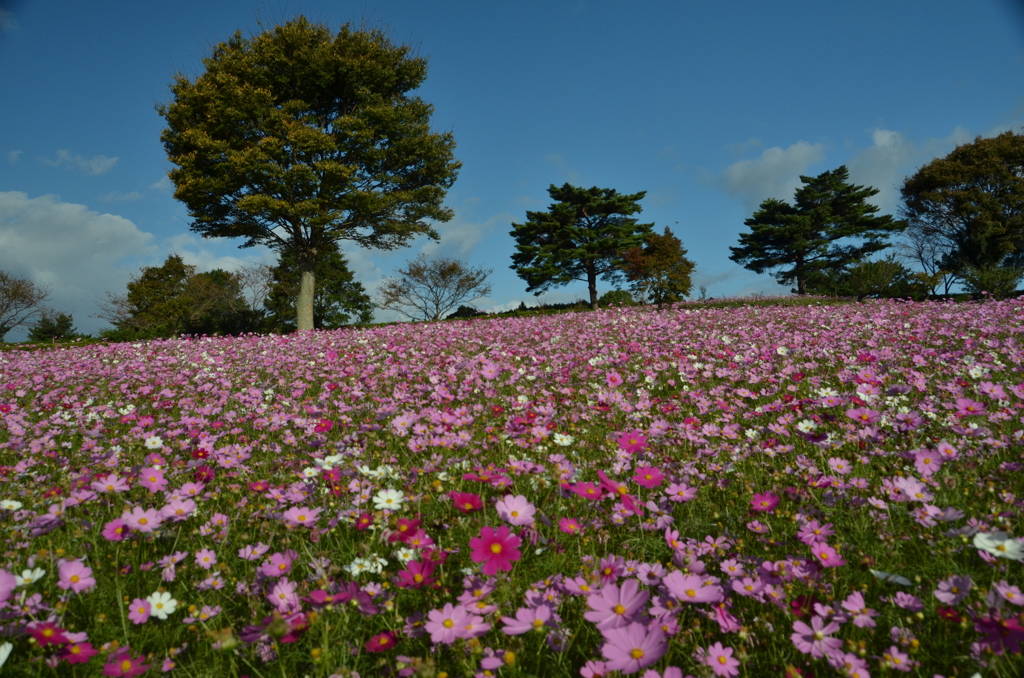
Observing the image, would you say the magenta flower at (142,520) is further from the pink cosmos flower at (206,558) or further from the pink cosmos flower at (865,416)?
the pink cosmos flower at (865,416)

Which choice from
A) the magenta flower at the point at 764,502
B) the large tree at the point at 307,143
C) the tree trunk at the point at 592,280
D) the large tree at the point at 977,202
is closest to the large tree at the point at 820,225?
the large tree at the point at 977,202

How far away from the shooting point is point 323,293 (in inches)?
1378

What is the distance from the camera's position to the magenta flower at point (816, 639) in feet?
4.29

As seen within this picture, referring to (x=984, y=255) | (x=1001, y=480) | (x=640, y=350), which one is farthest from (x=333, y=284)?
(x=984, y=255)

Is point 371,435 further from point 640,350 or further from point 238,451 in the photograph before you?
point 640,350

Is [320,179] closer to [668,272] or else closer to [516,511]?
[668,272]

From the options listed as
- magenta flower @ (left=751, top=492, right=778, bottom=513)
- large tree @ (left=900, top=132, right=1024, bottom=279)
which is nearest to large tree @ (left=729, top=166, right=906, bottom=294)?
large tree @ (left=900, top=132, right=1024, bottom=279)

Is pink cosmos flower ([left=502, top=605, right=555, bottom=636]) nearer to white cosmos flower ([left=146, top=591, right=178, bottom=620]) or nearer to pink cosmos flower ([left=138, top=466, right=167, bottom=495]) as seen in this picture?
white cosmos flower ([left=146, top=591, right=178, bottom=620])

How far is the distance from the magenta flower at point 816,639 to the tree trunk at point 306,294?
23.1 metres

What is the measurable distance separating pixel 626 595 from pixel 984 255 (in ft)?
154

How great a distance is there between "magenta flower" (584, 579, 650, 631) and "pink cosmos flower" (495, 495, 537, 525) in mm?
424

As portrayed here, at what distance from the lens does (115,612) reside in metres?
1.73

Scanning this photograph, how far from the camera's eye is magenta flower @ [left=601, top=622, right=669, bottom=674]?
1039 millimetres

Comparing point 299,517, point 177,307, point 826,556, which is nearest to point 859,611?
point 826,556
